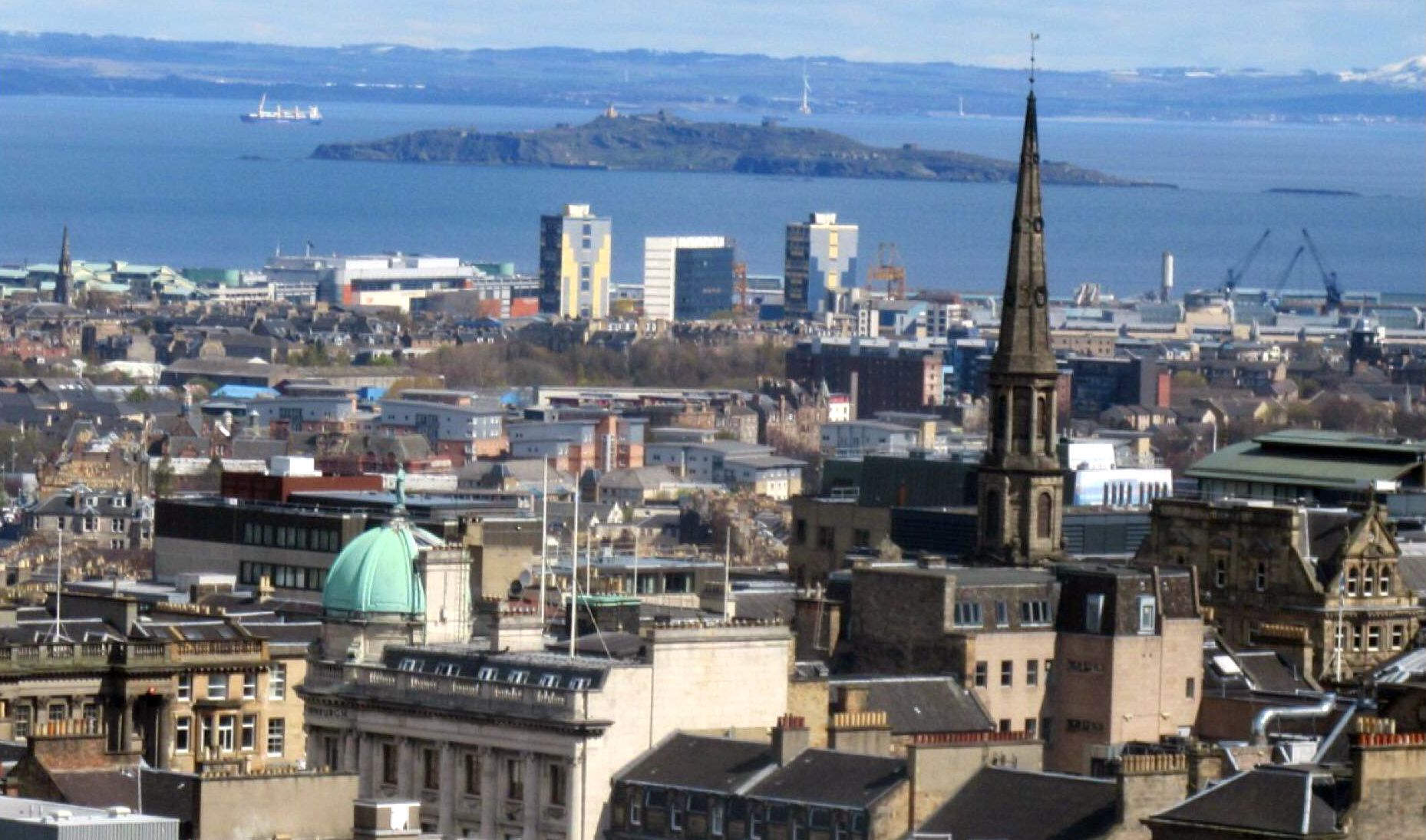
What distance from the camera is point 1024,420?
247 feet

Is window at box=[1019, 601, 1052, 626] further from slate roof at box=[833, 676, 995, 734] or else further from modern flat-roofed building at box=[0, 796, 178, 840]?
Result: modern flat-roofed building at box=[0, 796, 178, 840]

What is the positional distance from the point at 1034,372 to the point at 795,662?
17043 mm

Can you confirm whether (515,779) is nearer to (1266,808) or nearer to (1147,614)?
(1266,808)

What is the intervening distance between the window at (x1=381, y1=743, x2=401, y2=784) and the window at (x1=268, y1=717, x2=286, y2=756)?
20.9 feet

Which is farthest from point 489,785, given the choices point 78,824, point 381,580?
point 78,824

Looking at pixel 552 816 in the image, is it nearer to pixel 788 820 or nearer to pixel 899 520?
pixel 788 820

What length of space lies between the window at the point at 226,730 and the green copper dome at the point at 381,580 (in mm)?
3868

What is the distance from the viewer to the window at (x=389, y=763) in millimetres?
54875

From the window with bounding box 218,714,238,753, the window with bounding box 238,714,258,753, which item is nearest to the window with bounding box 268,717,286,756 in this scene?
the window with bounding box 238,714,258,753

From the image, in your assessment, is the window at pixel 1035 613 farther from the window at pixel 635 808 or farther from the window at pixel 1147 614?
the window at pixel 635 808

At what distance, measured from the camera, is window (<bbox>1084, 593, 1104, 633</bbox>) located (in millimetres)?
62312

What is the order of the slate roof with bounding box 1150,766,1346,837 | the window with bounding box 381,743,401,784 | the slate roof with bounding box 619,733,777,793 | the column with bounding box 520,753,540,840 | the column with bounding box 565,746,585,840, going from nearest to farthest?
the slate roof with bounding box 1150,766,1346,837
the slate roof with bounding box 619,733,777,793
the column with bounding box 565,746,585,840
the column with bounding box 520,753,540,840
the window with bounding box 381,743,401,784

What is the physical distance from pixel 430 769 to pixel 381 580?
358 cm

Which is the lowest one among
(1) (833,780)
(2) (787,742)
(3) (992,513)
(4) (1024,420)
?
(1) (833,780)
